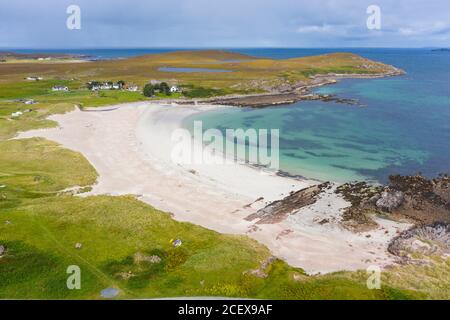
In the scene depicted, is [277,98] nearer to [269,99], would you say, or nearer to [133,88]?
[269,99]

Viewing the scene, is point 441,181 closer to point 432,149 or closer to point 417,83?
point 432,149

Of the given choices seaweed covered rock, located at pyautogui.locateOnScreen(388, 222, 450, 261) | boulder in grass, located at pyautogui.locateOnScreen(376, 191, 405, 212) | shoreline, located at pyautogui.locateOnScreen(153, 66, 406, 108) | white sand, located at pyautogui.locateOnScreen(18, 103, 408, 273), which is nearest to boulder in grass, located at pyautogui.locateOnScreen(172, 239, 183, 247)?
white sand, located at pyautogui.locateOnScreen(18, 103, 408, 273)

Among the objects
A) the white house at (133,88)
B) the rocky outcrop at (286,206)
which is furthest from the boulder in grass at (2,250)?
the white house at (133,88)

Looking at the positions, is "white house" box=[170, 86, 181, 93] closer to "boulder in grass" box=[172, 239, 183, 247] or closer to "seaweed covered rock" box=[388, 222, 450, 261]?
"boulder in grass" box=[172, 239, 183, 247]

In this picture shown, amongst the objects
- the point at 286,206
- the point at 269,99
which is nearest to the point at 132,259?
the point at 286,206

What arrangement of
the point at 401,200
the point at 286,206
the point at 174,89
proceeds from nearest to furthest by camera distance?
the point at 286,206 < the point at 401,200 < the point at 174,89

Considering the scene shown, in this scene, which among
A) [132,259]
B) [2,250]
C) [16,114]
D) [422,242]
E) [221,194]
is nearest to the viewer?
[132,259]
